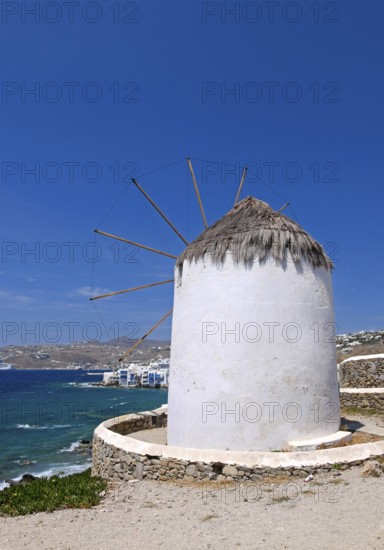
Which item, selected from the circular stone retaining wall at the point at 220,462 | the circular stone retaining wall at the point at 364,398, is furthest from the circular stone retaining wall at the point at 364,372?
the circular stone retaining wall at the point at 220,462

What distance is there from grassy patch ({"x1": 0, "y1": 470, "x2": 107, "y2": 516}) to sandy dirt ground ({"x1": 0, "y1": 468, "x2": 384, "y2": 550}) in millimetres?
219

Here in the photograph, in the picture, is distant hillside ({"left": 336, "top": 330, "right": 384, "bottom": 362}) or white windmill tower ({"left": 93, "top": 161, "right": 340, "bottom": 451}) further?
distant hillside ({"left": 336, "top": 330, "right": 384, "bottom": 362})

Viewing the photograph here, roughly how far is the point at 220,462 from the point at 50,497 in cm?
282

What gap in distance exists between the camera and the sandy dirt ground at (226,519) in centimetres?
500

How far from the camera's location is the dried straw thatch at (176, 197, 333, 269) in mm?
8914

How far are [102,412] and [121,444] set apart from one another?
35.0 meters

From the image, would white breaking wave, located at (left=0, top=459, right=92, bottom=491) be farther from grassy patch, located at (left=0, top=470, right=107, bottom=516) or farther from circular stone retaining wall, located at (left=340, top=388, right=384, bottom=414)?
circular stone retaining wall, located at (left=340, top=388, right=384, bottom=414)

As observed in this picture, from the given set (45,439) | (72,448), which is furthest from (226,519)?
(45,439)

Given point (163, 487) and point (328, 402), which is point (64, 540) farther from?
point (328, 402)

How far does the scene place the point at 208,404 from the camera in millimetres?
8805

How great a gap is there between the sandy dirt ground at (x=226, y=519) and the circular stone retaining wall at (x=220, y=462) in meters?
0.19

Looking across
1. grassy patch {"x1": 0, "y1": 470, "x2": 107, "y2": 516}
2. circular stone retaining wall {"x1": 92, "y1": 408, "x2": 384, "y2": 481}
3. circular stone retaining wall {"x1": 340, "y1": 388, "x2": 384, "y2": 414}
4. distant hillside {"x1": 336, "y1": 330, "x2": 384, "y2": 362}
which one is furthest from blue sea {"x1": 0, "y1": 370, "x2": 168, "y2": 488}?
distant hillside {"x1": 336, "y1": 330, "x2": 384, "y2": 362}

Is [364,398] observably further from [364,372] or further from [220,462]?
[220,462]

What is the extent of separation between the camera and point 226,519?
571 centimetres
